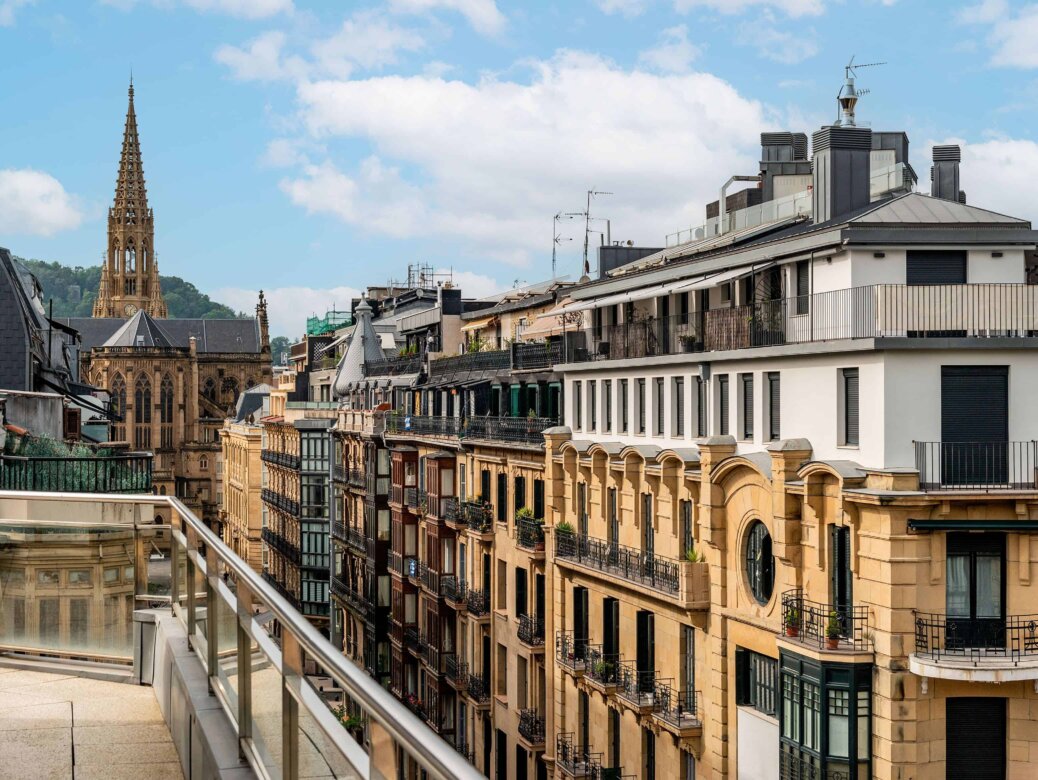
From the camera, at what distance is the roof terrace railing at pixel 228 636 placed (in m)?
4.55

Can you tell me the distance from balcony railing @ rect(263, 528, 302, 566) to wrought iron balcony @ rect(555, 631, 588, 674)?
4739 cm

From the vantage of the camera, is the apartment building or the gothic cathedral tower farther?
the gothic cathedral tower

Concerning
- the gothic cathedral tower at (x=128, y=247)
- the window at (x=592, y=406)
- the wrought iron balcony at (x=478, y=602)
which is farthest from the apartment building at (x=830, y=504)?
the gothic cathedral tower at (x=128, y=247)

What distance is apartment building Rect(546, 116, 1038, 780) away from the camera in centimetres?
2528

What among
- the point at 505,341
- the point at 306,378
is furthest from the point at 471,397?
the point at 306,378

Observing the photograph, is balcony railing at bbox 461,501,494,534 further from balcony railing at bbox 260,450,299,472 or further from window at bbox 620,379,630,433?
balcony railing at bbox 260,450,299,472

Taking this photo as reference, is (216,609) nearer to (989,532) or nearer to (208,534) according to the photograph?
(208,534)

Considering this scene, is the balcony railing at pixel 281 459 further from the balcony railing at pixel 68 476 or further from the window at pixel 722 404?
the window at pixel 722 404

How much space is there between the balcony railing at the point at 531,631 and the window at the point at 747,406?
13804mm

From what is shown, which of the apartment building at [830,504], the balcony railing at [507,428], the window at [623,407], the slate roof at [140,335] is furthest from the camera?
the slate roof at [140,335]

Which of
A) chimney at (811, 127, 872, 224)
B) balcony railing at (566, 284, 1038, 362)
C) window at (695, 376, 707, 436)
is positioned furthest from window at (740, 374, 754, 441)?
chimney at (811, 127, 872, 224)

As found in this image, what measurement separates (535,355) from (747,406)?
54.2 feet

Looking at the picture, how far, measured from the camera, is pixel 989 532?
1007 inches

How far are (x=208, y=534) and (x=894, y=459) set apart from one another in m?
18.4
